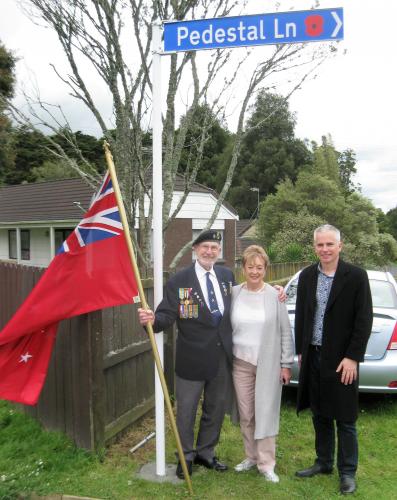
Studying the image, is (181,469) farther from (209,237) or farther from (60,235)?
(60,235)

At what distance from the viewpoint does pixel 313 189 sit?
29719 millimetres

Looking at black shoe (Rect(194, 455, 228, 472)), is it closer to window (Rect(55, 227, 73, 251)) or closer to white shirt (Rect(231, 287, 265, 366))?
white shirt (Rect(231, 287, 265, 366))

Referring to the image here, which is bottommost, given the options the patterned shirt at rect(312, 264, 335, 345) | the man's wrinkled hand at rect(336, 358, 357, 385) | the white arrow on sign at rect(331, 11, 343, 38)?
the man's wrinkled hand at rect(336, 358, 357, 385)

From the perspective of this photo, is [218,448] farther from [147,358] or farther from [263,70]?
[263,70]

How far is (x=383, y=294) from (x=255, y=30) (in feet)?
13.0

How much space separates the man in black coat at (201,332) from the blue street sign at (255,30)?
4.53ft

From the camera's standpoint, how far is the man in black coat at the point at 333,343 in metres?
3.39

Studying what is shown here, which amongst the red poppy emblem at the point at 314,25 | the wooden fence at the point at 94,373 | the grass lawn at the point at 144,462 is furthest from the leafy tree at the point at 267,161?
the red poppy emblem at the point at 314,25

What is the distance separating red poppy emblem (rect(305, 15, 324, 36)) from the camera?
3.12 meters

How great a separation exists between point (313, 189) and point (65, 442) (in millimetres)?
27514

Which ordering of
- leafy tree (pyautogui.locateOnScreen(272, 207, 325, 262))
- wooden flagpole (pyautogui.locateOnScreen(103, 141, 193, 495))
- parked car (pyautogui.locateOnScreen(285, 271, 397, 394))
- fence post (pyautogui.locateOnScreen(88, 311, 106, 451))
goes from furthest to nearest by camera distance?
leafy tree (pyautogui.locateOnScreen(272, 207, 325, 262))
parked car (pyautogui.locateOnScreen(285, 271, 397, 394))
fence post (pyautogui.locateOnScreen(88, 311, 106, 451))
wooden flagpole (pyautogui.locateOnScreen(103, 141, 193, 495))

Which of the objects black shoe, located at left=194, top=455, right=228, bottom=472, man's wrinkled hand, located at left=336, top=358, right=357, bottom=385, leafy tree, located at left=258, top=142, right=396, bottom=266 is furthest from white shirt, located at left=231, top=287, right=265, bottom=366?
leafy tree, located at left=258, top=142, right=396, bottom=266

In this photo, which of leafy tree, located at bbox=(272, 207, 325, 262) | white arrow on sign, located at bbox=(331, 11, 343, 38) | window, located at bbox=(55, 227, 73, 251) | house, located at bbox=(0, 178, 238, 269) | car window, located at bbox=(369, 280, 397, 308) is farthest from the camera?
leafy tree, located at bbox=(272, 207, 325, 262)

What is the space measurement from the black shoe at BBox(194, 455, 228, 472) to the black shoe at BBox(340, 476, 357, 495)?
892 mm
